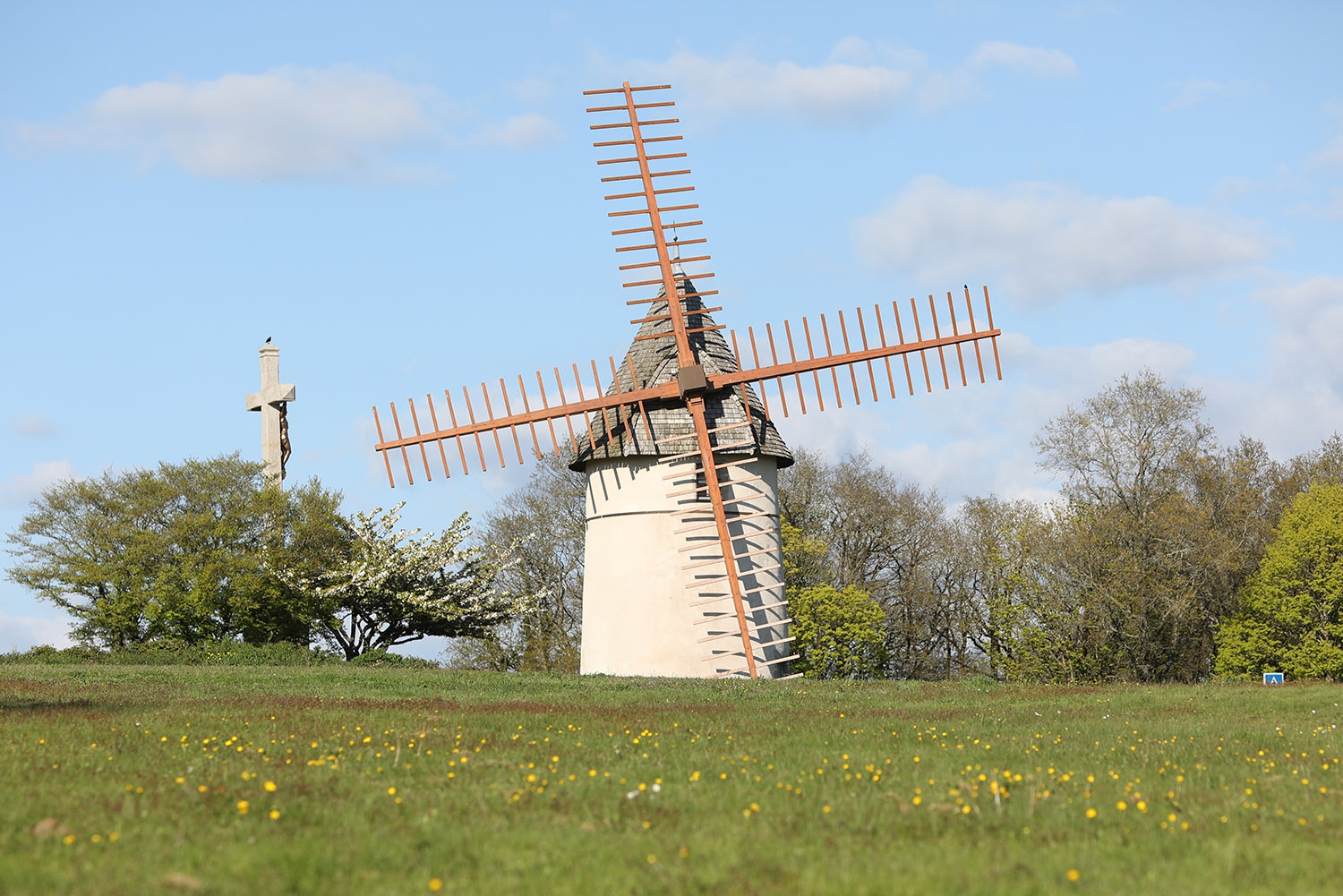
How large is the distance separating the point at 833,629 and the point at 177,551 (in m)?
21.8

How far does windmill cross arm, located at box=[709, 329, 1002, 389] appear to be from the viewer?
27953 mm

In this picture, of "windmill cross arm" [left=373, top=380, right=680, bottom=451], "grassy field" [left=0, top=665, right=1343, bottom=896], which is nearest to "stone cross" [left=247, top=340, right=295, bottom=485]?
"windmill cross arm" [left=373, top=380, right=680, bottom=451]

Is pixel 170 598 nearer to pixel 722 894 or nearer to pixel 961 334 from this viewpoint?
pixel 961 334

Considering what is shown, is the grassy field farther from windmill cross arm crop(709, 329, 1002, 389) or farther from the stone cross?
the stone cross

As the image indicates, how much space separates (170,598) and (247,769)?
26345mm

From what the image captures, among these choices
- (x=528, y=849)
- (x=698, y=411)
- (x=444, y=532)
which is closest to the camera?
(x=528, y=849)

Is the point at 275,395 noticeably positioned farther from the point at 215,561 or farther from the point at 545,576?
the point at 545,576

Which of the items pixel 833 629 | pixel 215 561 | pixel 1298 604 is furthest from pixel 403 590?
pixel 1298 604

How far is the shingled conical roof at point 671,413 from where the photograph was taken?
2714cm

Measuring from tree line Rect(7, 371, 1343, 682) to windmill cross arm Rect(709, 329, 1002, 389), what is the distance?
1408 centimetres

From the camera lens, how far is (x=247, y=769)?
10.2 m

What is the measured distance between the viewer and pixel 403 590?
38.0m

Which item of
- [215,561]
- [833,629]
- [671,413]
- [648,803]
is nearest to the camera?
[648,803]

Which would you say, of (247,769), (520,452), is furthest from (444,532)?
(247,769)
